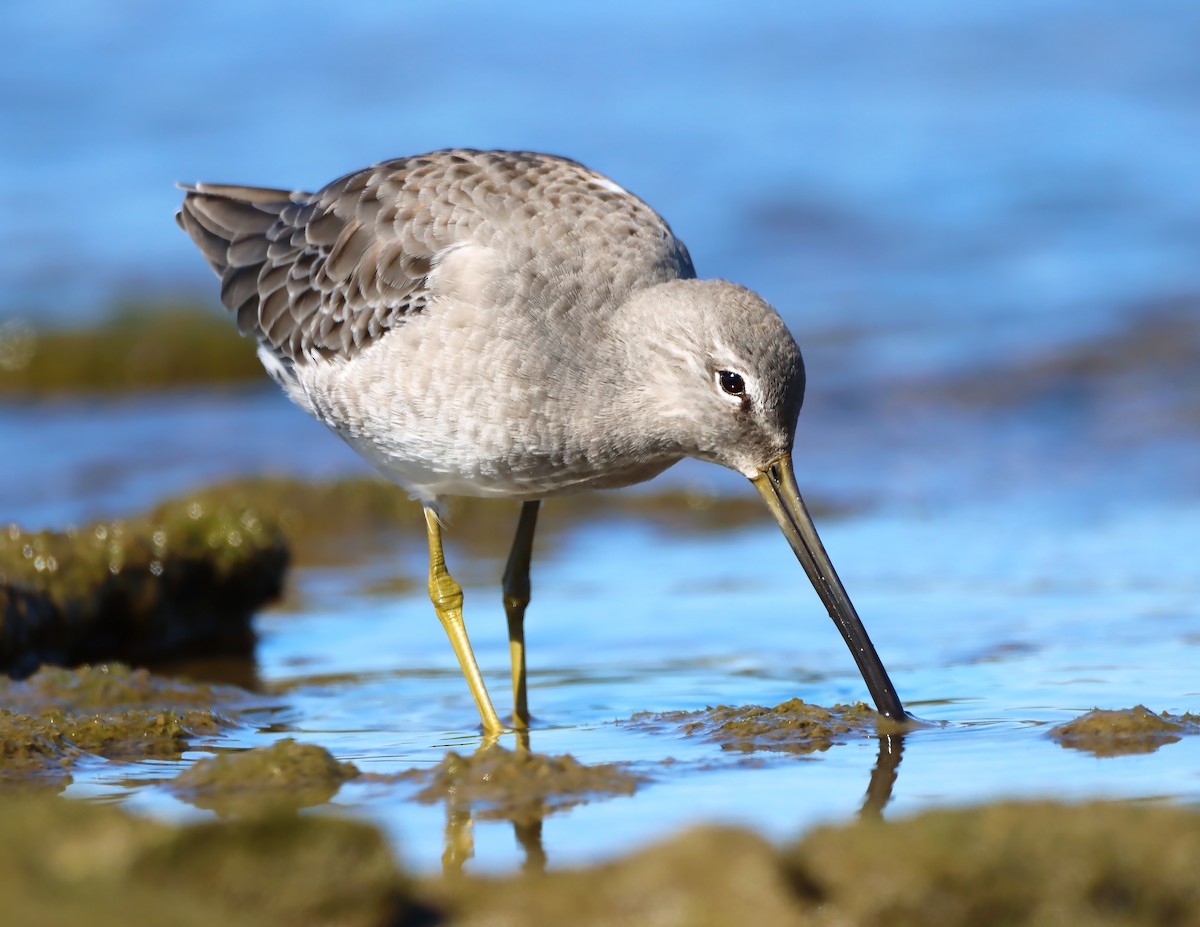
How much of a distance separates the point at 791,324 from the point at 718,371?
31.1 ft

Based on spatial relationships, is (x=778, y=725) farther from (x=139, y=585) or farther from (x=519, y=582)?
(x=139, y=585)

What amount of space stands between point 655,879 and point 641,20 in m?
24.0

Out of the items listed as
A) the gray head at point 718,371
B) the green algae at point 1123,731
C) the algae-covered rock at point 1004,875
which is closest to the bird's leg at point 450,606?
the gray head at point 718,371

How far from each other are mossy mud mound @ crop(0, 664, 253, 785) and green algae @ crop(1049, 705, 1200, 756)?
3.08 metres

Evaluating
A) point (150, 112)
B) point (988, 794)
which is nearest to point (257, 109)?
point (150, 112)

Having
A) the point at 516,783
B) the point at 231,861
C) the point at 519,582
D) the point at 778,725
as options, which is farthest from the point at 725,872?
the point at 519,582

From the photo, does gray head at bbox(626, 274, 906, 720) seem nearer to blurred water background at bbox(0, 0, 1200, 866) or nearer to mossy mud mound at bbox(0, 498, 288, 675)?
blurred water background at bbox(0, 0, 1200, 866)

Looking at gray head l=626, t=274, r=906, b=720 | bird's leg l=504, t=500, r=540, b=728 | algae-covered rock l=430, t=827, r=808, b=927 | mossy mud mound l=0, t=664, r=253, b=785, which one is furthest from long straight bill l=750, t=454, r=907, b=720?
algae-covered rock l=430, t=827, r=808, b=927

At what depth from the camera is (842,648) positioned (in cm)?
750

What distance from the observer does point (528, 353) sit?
20.7 feet

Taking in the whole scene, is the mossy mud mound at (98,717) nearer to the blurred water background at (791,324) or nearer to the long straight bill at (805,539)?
the blurred water background at (791,324)

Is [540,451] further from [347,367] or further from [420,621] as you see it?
[420,621]

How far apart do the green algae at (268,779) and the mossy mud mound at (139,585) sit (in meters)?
2.48

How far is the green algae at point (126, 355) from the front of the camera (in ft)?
54.5
